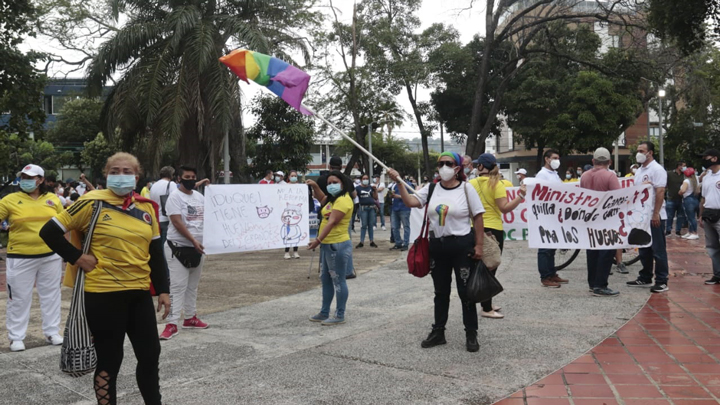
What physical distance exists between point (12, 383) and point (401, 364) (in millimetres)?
2953

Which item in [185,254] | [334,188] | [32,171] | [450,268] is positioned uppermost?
[32,171]

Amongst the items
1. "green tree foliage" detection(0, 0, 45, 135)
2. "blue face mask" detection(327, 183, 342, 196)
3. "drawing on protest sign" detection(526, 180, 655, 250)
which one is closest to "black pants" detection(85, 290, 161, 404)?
"blue face mask" detection(327, 183, 342, 196)

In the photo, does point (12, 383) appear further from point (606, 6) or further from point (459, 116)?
point (459, 116)

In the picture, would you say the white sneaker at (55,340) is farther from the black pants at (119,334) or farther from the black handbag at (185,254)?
the black pants at (119,334)

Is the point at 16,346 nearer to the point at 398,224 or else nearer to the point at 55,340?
the point at 55,340

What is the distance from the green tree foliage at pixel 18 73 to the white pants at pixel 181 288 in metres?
6.58

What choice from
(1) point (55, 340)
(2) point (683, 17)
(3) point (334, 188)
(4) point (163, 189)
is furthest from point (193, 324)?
(2) point (683, 17)

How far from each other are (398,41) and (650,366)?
88.8 ft

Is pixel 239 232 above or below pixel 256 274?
above

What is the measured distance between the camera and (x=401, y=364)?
500cm

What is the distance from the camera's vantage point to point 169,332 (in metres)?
6.12

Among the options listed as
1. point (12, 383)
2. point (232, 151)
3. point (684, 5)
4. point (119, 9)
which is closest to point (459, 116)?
point (232, 151)

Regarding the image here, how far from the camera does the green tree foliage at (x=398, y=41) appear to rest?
Result: 1164 inches

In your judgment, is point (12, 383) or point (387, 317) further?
point (387, 317)
